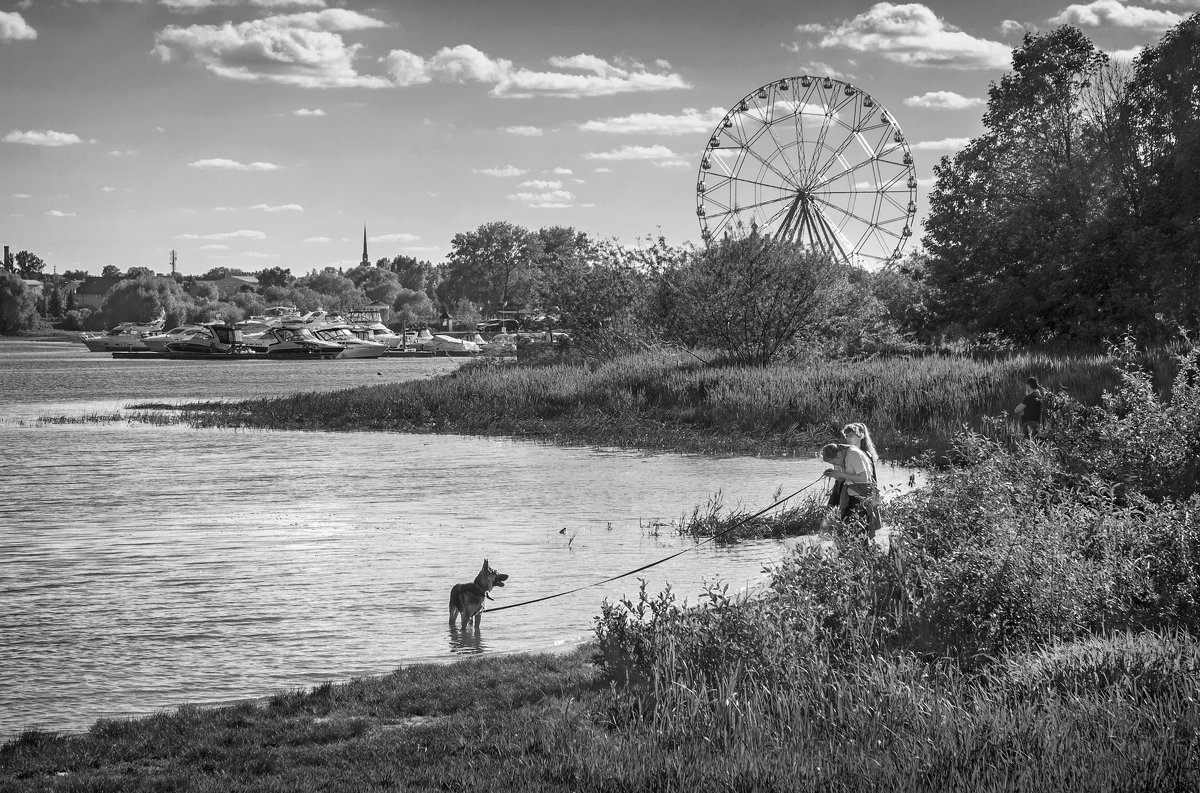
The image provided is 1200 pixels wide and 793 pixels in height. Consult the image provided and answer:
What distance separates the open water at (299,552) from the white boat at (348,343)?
278 ft

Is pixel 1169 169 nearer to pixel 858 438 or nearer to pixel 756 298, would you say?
pixel 756 298

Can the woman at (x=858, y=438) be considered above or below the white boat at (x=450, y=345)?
above

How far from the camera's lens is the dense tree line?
142 feet

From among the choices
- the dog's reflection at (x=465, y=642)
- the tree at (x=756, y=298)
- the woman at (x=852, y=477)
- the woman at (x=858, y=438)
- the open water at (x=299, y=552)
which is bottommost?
the open water at (x=299, y=552)

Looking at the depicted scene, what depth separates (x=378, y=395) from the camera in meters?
44.4

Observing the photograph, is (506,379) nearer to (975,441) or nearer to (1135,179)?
(1135,179)

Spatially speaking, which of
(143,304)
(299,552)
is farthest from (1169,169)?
(143,304)

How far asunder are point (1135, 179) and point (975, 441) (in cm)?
3994

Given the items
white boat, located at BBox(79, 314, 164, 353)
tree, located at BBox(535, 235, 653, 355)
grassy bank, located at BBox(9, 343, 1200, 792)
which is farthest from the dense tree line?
white boat, located at BBox(79, 314, 164, 353)

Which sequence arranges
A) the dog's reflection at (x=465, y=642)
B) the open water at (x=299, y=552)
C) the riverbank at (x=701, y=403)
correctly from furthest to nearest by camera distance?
the riverbank at (x=701, y=403) → the dog's reflection at (x=465, y=642) → the open water at (x=299, y=552)

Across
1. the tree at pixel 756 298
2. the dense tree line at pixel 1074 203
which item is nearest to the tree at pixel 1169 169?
the dense tree line at pixel 1074 203

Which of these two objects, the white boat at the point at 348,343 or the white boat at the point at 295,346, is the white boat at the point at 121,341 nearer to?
the white boat at the point at 295,346

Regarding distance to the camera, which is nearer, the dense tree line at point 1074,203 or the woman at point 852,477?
the woman at point 852,477

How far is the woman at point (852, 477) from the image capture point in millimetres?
15266
